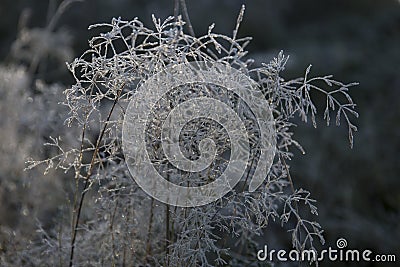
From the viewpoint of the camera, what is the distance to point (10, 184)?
286cm

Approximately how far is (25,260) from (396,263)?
1839 mm

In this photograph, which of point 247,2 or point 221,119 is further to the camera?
point 247,2

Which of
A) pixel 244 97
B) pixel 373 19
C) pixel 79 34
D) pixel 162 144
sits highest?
pixel 373 19

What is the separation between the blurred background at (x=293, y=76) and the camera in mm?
2738

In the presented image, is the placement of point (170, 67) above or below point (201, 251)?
above

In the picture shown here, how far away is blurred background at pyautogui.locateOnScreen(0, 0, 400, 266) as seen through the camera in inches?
108

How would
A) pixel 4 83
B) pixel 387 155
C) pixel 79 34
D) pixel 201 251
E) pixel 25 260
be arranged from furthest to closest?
pixel 79 34 < pixel 387 155 < pixel 4 83 < pixel 25 260 < pixel 201 251

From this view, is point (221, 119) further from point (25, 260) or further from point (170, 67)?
point (25, 260)

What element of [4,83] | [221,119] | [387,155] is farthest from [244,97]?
[387,155]

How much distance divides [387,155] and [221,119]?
3102mm

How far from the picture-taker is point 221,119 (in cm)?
146

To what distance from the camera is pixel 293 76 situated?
636 cm

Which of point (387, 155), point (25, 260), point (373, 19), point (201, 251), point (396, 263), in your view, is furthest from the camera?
point (373, 19)

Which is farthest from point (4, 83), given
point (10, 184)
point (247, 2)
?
point (247, 2)
